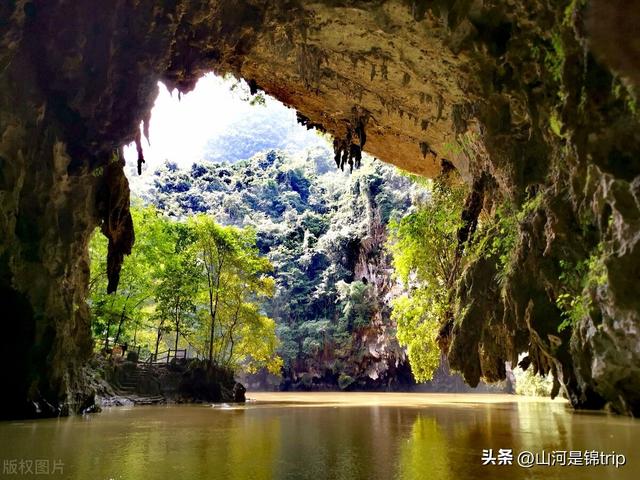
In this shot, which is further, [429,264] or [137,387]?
[137,387]

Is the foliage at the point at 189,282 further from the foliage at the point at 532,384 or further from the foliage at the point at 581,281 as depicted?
the foliage at the point at 581,281

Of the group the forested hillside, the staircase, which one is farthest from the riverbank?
the forested hillside

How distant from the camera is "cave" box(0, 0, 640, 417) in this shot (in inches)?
286

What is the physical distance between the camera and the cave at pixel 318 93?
23.8 ft

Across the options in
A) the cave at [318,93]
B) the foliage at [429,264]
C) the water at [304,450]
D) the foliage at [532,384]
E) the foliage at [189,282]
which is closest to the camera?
the water at [304,450]

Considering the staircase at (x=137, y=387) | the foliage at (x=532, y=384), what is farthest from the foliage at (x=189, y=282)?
the foliage at (x=532, y=384)

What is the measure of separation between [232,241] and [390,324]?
17.3 m

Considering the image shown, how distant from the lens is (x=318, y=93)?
1267 cm

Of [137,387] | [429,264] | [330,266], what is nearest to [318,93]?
[429,264]

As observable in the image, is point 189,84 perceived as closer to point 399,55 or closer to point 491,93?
point 399,55

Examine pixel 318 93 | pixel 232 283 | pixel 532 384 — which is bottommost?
pixel 532 384

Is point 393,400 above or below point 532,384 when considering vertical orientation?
below

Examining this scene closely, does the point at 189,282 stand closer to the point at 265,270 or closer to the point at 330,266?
the point at 265,270

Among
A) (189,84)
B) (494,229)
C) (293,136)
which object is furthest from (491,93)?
(293,136)
